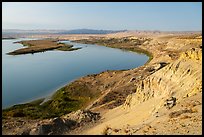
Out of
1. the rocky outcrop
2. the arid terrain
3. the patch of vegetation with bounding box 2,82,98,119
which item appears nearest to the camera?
the arid terrain

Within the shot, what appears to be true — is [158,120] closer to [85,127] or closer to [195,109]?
[195,109]

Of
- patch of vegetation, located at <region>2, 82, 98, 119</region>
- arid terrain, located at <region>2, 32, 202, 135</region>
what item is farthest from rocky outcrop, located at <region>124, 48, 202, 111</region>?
patch of vegetation, located at <region>2, 82, 98, 119</region>

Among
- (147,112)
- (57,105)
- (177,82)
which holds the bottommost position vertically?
(57,105)

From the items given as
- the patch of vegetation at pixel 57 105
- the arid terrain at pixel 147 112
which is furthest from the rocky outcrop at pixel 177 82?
the patch of vegetation at pixel 57 105

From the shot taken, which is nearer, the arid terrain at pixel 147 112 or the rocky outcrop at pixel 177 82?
the arid terrain at pixel 147 112

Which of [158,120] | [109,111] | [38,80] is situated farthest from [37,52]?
[158,120]

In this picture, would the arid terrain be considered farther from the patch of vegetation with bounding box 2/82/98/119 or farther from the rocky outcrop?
the patch of vegetation with bounding box 2/82/98/119

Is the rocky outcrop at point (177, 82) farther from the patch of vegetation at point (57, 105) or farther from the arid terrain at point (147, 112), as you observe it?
the patch of vegetation at point (57, 105)

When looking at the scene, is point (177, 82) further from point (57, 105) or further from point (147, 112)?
point (57, 105)

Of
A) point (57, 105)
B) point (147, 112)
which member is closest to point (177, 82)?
point (147, 112)
